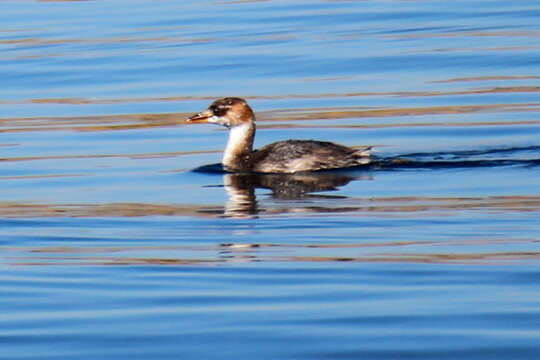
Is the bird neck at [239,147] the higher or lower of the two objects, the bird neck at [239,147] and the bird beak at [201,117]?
the lower

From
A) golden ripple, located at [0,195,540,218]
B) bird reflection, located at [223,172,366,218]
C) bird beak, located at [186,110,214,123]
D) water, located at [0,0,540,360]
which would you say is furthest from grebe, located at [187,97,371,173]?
golden ripple, located at [0,195,540,218]

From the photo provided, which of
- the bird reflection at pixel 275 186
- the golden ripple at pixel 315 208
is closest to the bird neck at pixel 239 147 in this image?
the bird reflection at pixel 275 186

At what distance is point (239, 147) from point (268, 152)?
25.6 inches

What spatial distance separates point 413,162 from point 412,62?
25.9 ft

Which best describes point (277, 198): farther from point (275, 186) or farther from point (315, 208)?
point (315, 208)

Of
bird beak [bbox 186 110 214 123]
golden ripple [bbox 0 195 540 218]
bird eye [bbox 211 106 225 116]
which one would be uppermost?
bird eye [bbox 211 106 225 116]

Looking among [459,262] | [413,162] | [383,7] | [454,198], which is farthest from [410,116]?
[383,7]

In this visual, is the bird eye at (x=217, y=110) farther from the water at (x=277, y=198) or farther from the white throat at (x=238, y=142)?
the water at (x=277, y=198)

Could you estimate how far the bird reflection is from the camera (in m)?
12.5

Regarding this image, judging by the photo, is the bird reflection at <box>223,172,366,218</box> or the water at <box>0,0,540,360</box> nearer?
the water at <box>0,0,540,360</box>

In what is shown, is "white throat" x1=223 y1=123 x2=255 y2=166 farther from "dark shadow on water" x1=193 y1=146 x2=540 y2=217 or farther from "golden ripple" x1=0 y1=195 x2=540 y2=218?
"golden ripple" x1=0 y1=195 x2=540 y2=218

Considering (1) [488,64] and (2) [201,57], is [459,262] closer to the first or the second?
(1) [488,64]

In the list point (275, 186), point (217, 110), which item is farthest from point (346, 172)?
point (217, 110)

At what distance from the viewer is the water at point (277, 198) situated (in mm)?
7805
